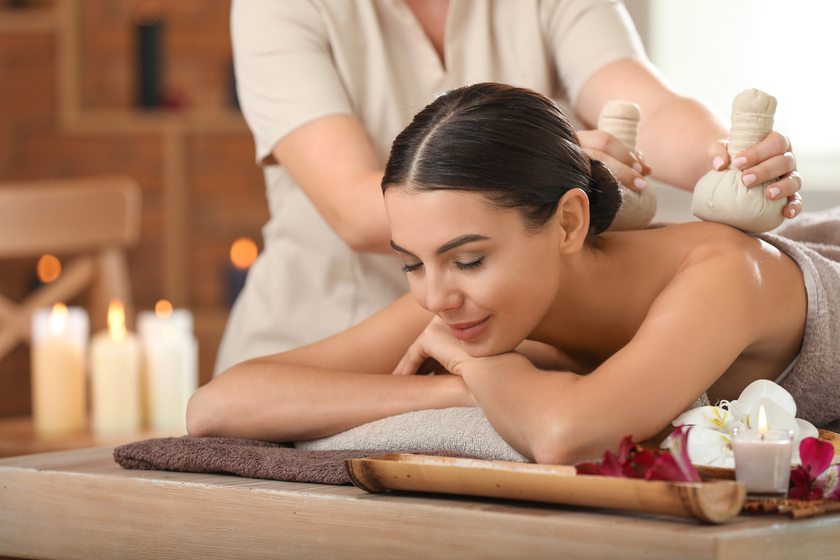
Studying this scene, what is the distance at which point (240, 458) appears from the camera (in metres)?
1.09

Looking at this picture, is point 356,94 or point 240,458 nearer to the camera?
point 240,458

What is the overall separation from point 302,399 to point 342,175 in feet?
1.52

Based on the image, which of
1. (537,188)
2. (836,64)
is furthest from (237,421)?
(836,64)

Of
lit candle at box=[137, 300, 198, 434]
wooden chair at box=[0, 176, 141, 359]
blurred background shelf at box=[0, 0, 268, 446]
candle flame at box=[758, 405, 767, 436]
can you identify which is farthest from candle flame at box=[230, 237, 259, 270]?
candle flame at box=[758, 405, 767, 436]

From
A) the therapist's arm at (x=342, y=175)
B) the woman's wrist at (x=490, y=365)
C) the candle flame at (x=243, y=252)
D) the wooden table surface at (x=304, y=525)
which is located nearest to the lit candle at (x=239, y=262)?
the candle flame at (x=243, y=252)

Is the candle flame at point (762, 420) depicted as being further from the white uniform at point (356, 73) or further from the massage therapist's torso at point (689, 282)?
the white uniform at point (356, 73)

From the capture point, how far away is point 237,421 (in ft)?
4.12

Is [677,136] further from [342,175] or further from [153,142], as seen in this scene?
[153,142]

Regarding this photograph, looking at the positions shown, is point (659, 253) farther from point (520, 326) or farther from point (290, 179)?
point (290, 179)

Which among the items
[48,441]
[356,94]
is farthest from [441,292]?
[48,441]

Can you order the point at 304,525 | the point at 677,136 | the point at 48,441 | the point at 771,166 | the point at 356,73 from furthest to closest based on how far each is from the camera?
the point at 48,441 → the point at 356,73 → the point at 677,136 → the point at 771,166 → the point at 304,525

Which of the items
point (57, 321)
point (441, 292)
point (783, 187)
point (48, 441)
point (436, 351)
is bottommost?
point (48, 441)

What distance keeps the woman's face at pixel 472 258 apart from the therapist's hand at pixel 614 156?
0.62 ft

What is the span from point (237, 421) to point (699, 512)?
2.30 ft
